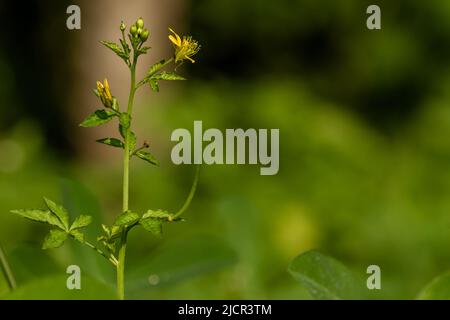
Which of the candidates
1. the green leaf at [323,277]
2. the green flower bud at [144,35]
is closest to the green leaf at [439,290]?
the green leaf at [323,277]

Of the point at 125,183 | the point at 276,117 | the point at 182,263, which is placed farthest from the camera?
the point at 276,117

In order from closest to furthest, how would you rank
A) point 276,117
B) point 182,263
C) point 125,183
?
1. point 125,183
2. point 182,263
3. point 276,117

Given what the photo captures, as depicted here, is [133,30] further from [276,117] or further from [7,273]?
[276,117]

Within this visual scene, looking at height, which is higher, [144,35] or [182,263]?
[144,35]

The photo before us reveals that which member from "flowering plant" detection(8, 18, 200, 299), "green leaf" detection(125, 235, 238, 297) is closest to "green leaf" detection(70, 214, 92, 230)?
"flowering plant" detection(8, 18, 200, 299)

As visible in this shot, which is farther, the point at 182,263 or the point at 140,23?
the point at 182,263

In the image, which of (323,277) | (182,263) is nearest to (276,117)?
(182,263)

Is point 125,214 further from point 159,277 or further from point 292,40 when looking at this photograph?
point 292,40
